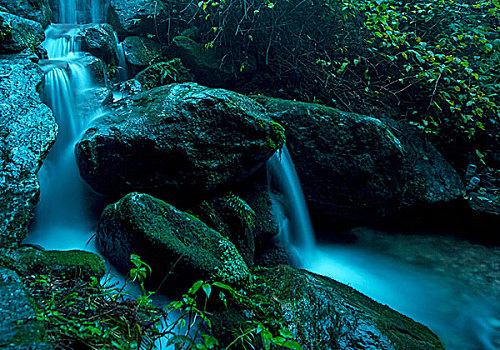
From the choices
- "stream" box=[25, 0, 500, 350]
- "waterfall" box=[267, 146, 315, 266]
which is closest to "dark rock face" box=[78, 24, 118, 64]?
"stream" box=[25, 0, 500, 350]

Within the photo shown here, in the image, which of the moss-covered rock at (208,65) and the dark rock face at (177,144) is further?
the moss-covered rock at (208,65)

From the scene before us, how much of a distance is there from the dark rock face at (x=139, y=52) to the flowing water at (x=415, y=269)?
3.46 meters

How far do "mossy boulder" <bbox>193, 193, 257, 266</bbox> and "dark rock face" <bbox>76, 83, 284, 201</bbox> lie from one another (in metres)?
0.16

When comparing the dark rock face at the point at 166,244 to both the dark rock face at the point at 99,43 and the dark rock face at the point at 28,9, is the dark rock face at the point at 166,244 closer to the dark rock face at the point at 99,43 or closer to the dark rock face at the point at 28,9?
the dark rock face at the point at 99,43

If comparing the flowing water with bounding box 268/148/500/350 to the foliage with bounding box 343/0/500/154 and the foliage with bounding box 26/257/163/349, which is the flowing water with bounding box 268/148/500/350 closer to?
the foliage with bounding box 343/0/500/154

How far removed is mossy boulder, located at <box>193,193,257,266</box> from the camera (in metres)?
3.76

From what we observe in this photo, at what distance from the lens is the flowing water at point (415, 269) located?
3.78m

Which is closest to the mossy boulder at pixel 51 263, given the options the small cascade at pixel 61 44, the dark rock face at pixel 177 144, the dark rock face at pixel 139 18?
the dark rock face at pixel 177 144

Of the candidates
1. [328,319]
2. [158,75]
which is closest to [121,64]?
[158,75]

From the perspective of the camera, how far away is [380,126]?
490 centimetres

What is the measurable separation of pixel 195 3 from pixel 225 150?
472 centimetres

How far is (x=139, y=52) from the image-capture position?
672cm

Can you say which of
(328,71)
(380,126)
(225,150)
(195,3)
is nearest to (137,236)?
(225,150)

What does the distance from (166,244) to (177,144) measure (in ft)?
4.18
